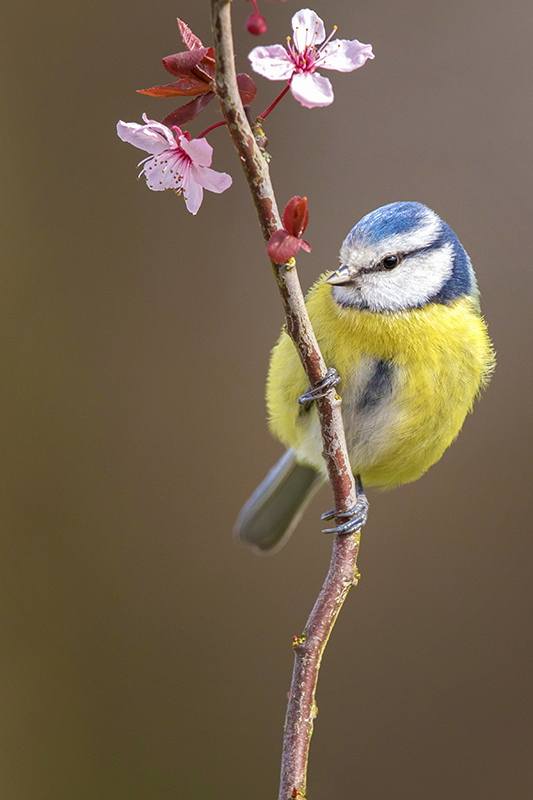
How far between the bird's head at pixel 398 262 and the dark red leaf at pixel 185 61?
1.24ft

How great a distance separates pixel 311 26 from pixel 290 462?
0.86m

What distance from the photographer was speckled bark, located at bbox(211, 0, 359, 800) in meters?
0.39

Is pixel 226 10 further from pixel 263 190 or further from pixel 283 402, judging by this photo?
pixel 283 402

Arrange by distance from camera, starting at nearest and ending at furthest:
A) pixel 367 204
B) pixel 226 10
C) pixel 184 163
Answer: pixel 226 10, pixel 184 163, pixel 367 204

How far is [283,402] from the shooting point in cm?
99

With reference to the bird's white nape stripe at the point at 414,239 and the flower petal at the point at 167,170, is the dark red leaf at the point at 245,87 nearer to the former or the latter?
the flower petal at the point at 167,170

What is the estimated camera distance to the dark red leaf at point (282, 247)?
407 mm

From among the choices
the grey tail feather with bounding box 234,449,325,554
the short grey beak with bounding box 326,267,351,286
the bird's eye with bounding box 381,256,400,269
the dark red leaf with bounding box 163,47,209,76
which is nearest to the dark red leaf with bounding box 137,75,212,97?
the dark red leaf with bounding box 163,47,209,76

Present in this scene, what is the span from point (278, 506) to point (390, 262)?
1.68ft

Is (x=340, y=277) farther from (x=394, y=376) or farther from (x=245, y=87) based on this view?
(x=245, y=87)

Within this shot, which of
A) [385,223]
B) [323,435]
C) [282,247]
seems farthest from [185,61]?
[385,223]

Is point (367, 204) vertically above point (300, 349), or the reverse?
point (367, 204)

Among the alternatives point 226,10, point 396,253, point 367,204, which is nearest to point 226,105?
point 226,10

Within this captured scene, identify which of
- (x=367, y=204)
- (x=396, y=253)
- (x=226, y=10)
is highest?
(x=367, y=204)
